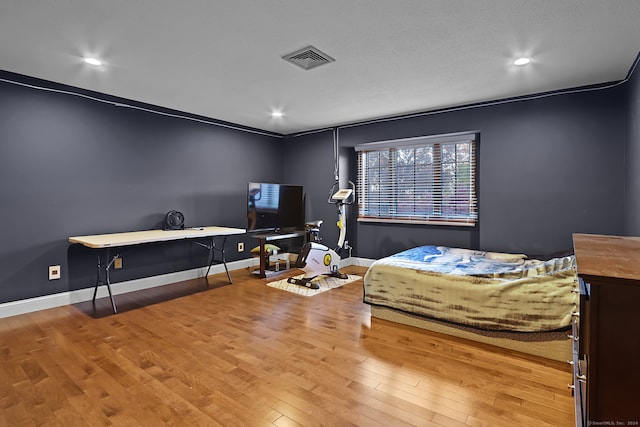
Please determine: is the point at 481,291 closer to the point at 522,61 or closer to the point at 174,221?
the point at 522,61

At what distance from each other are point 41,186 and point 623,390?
4.54 metres

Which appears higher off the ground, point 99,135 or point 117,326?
point 99,135

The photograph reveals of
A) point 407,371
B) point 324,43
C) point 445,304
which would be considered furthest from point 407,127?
point 407,371

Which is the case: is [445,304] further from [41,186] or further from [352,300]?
[41,186]

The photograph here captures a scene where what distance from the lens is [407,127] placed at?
4762 millimetres

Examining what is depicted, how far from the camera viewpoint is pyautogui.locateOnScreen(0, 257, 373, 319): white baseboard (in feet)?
10.7

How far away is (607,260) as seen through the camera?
3.52 feet

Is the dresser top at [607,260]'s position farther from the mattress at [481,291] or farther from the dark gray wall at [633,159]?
the dark gray wall at [633,159]

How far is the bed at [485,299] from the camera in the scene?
238 centimetres

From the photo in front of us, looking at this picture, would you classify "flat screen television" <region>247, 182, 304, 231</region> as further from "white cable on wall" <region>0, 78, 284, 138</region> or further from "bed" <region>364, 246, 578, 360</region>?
"bed" <region>364, 246, 578, 360</region>

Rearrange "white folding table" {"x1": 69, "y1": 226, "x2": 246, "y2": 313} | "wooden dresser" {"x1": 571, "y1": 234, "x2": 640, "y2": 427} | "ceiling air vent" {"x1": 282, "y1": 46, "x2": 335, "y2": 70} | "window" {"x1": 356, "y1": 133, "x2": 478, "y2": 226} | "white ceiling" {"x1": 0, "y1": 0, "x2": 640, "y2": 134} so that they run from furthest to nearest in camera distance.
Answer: "window" {"x1": 356, "y1": 133, "x2": 478, "y2": 226} < "white folding table" {"x1": 69, "y1": 226, "x2": 246, "y2": 313} < "ceiling air vent" {"x1": 282, "y1": 46, "x2": 335, "y2": 70} < "white ceiling" {"x1": 0, "y1": 0, "x2": 640, "y2": 134} < "wooden dresser" {"x1": 571, "y1": 234, "x2": 640, "y2": 427}

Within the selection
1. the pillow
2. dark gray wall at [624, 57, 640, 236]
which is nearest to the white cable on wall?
the pillow

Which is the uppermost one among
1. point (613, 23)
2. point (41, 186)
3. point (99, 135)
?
point (613, 23)

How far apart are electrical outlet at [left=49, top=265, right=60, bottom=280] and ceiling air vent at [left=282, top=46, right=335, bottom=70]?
3.21 metres
